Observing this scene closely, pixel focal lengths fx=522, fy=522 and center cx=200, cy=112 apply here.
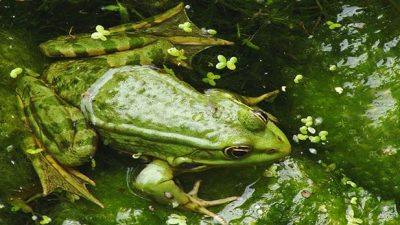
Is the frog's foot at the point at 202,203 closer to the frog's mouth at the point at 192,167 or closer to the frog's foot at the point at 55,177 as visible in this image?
the frog's mouth at the point at 192,167

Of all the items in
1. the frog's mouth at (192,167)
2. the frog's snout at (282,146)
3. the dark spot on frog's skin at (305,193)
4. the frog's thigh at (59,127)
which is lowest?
the dark spot on frog's skin at (305,193)

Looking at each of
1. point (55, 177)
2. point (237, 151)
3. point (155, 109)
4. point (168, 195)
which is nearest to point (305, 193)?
point (237, 151)

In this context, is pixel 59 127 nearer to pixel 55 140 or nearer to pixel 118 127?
pixel 55 140

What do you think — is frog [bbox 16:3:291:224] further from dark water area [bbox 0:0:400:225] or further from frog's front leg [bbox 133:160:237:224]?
dark water area [bbox 0:0:400:225]

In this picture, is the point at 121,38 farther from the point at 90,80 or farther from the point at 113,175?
the point at 113,175

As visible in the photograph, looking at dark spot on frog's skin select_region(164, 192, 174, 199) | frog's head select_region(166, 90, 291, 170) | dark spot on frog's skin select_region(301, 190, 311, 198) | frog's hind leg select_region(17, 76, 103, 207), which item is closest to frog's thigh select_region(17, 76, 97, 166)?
frog's hind leg select_region(17, 76, 103, 207)

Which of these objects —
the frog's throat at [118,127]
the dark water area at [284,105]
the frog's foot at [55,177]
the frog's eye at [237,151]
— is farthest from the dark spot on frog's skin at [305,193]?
the frog's foot at [55,177]
